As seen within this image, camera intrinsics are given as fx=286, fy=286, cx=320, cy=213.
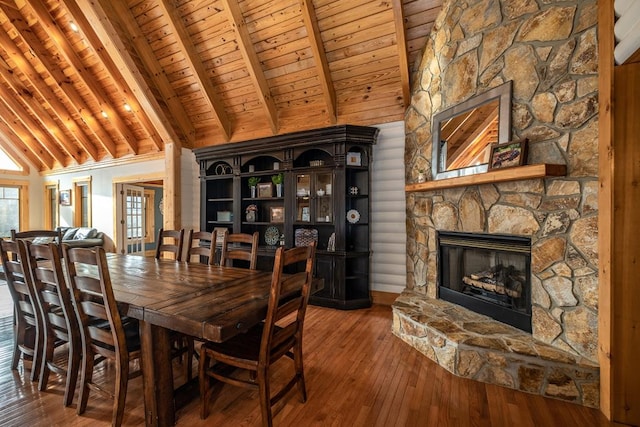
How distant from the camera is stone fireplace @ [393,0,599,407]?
6.45 feet

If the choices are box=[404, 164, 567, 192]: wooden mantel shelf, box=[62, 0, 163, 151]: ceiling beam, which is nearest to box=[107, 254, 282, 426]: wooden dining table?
box=[404, 164, 567, 192]: wooden mantel shelf

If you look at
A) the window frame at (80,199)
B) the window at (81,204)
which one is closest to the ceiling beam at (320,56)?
the window frame at (80,199)

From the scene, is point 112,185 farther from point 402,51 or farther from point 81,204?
point 402,51

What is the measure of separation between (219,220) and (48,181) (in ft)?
22.1

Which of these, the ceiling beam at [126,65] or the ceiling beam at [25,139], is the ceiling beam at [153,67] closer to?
the ceiling beam at [126,65]

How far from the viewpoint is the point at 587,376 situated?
6.19ft

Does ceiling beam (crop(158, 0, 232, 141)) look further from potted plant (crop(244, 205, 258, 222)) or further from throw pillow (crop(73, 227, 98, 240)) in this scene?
throw pillow (crop(73, 227, 98, 240))

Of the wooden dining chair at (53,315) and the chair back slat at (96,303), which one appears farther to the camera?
the wooden dining chair at (53,315)

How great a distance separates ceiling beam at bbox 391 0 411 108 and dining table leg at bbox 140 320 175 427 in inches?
140

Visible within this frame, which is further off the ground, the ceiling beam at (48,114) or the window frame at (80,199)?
the ceiling beam at (48,114)

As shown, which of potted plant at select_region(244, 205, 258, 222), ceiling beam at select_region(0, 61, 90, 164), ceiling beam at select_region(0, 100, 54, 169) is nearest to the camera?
potted plant at select_region(244, 205, 258, 222)

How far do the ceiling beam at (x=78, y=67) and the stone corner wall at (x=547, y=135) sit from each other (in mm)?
5696

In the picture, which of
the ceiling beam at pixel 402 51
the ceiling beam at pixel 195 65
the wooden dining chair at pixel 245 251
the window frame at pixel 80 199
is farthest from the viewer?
the window frame at pixel 80 199

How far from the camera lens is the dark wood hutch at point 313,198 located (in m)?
3.83
